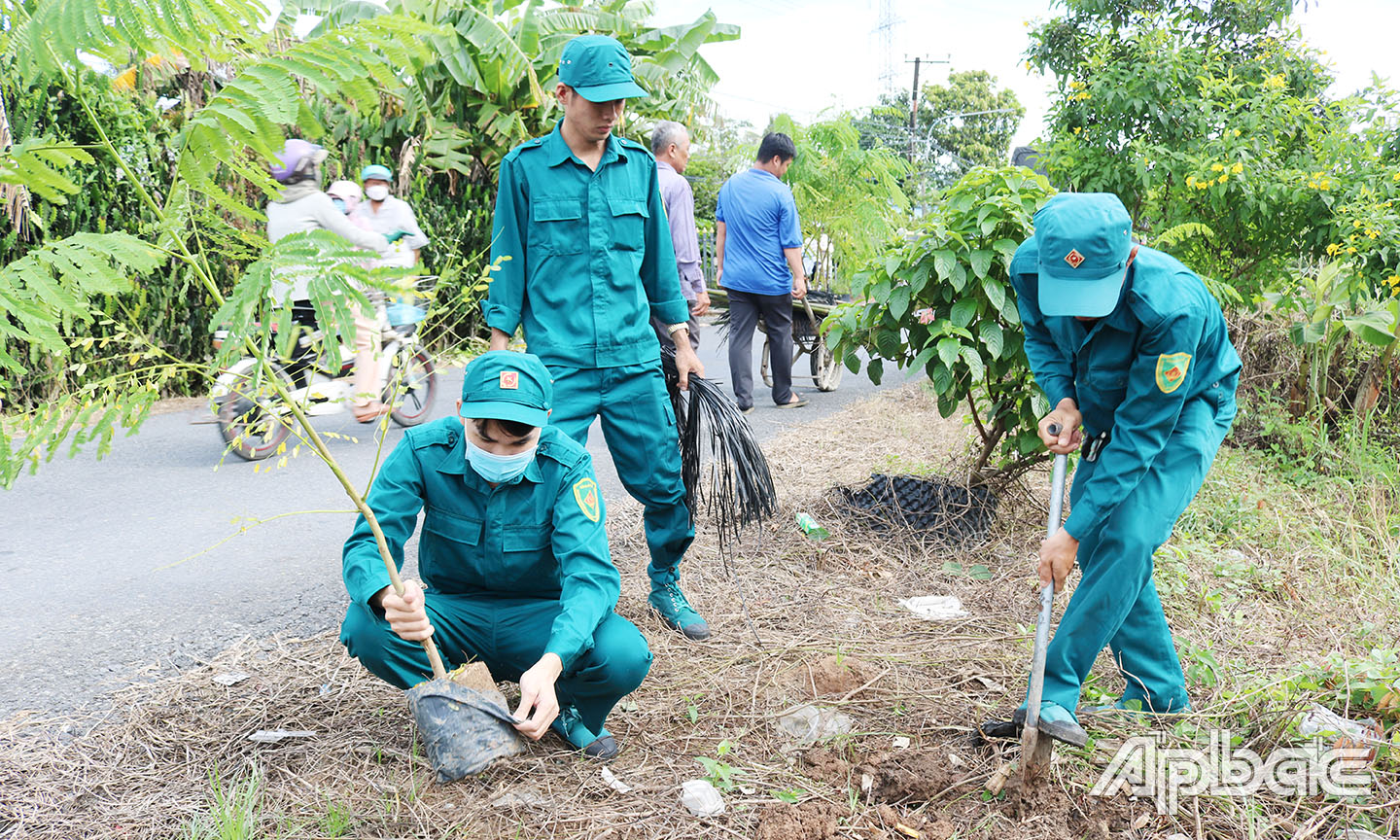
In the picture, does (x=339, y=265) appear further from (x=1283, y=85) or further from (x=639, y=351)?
(x=1283, y=85)

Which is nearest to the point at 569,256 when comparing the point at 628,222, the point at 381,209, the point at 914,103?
the point at 628,222

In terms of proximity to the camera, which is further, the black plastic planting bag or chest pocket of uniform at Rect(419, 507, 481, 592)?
chest pocket of uniform at Rect(419, 507, 481, 592)

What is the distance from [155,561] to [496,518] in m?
2.59

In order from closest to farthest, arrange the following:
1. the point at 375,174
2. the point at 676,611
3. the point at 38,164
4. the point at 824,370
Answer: the point at 38,164 < the point at 676,611 < the point at 375,174 < the point at 824,370

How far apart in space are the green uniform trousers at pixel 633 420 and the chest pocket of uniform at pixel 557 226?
414mm

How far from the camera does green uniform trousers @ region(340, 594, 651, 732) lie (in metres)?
2.63

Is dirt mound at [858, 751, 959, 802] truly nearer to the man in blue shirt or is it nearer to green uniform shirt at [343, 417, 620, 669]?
green uniform shirt at [343, 417, 620, 669]

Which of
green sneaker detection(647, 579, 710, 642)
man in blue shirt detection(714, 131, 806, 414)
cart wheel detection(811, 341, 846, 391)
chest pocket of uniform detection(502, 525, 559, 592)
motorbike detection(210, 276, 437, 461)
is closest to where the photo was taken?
chest pocket of uniform detection(502, 525, 559, 592)

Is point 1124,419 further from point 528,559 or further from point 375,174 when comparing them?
point 375,174

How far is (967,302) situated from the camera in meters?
4.41

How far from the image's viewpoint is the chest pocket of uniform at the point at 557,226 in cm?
337

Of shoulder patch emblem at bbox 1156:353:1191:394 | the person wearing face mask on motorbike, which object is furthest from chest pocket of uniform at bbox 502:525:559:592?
the person wearing face mask on motorbike

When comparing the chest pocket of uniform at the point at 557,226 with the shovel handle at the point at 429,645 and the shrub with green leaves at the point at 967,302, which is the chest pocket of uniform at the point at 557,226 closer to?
the shovel handle at the point at 429,645

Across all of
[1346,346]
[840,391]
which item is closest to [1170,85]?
[1346,346]
